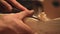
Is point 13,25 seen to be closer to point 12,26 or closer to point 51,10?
point 12,26

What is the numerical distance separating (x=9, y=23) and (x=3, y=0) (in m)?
0.19

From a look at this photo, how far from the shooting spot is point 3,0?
55cm

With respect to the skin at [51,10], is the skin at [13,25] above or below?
below

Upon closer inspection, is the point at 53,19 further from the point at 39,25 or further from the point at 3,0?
the point at 3,0

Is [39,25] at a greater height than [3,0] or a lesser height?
lesser

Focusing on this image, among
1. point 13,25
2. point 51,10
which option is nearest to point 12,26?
point 13,25

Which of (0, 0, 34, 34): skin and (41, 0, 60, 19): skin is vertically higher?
(41, 0, 60, 19): skin

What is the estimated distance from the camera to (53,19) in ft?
1.42

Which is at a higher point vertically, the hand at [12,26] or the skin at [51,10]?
the skin at [51,10]

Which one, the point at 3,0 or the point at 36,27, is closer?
the point at 36,27

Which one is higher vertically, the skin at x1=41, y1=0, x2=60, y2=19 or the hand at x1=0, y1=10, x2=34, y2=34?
the skin at x1=41, y1=0, x2=60, y2=19

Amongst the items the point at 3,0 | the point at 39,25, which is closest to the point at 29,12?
the point at 39,25

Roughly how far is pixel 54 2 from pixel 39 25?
9 cm

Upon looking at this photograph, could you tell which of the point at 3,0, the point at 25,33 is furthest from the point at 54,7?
the point at 3,0
